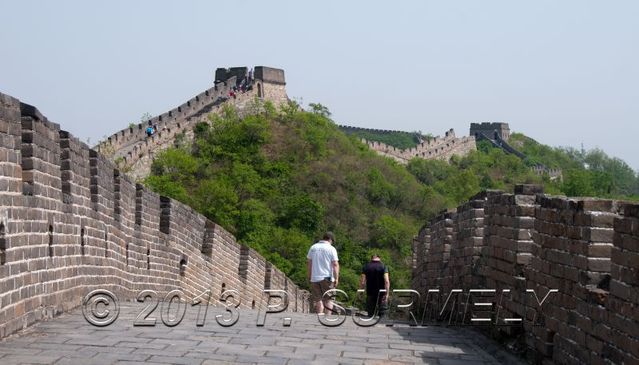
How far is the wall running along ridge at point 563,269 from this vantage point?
685cm

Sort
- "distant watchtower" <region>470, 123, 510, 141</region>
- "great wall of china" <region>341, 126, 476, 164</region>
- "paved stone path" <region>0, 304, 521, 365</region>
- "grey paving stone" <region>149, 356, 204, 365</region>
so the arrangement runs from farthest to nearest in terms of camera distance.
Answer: "distant watchtower" <region>470, 123, 510, 141</region>, "great wall of china" <region>341, 126, 476, 164</region>, "paved stone path" <region>0, 304, 521, 365</region>, "grey paving stone" <region>149, 356, 204, 365</region>

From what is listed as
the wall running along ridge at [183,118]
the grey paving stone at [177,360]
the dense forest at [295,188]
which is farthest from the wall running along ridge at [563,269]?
the wall running along ridge at [183,118]

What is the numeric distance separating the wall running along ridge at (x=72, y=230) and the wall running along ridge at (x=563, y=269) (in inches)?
158

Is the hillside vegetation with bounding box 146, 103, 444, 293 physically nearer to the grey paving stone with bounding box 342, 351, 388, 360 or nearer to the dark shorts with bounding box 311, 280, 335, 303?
the dark shorts with bounding box 311, 280, 335, 303

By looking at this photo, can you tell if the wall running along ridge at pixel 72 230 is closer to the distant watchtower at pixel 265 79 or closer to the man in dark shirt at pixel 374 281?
the man in dark shirt at pixel 374 281

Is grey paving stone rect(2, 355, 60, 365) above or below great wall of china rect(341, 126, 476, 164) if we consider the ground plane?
below

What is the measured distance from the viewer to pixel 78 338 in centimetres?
824

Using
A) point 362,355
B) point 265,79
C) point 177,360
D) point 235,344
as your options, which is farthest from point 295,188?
point 177,360

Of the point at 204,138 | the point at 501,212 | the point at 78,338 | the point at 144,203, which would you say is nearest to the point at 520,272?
the point at 501,212

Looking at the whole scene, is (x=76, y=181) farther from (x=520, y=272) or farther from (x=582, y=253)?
(x=582, y=253)

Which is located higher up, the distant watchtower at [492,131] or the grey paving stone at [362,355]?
the distant watchtower at [492,131]

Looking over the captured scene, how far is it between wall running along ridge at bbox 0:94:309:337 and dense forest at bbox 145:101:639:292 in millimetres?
18869

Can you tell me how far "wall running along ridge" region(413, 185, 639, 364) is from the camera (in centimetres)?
685

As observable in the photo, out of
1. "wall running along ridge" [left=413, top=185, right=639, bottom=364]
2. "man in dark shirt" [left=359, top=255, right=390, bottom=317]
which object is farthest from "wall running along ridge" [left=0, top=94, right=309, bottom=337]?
"wall running along ridge" [left=413, top=185, right=639, bottom=364]
